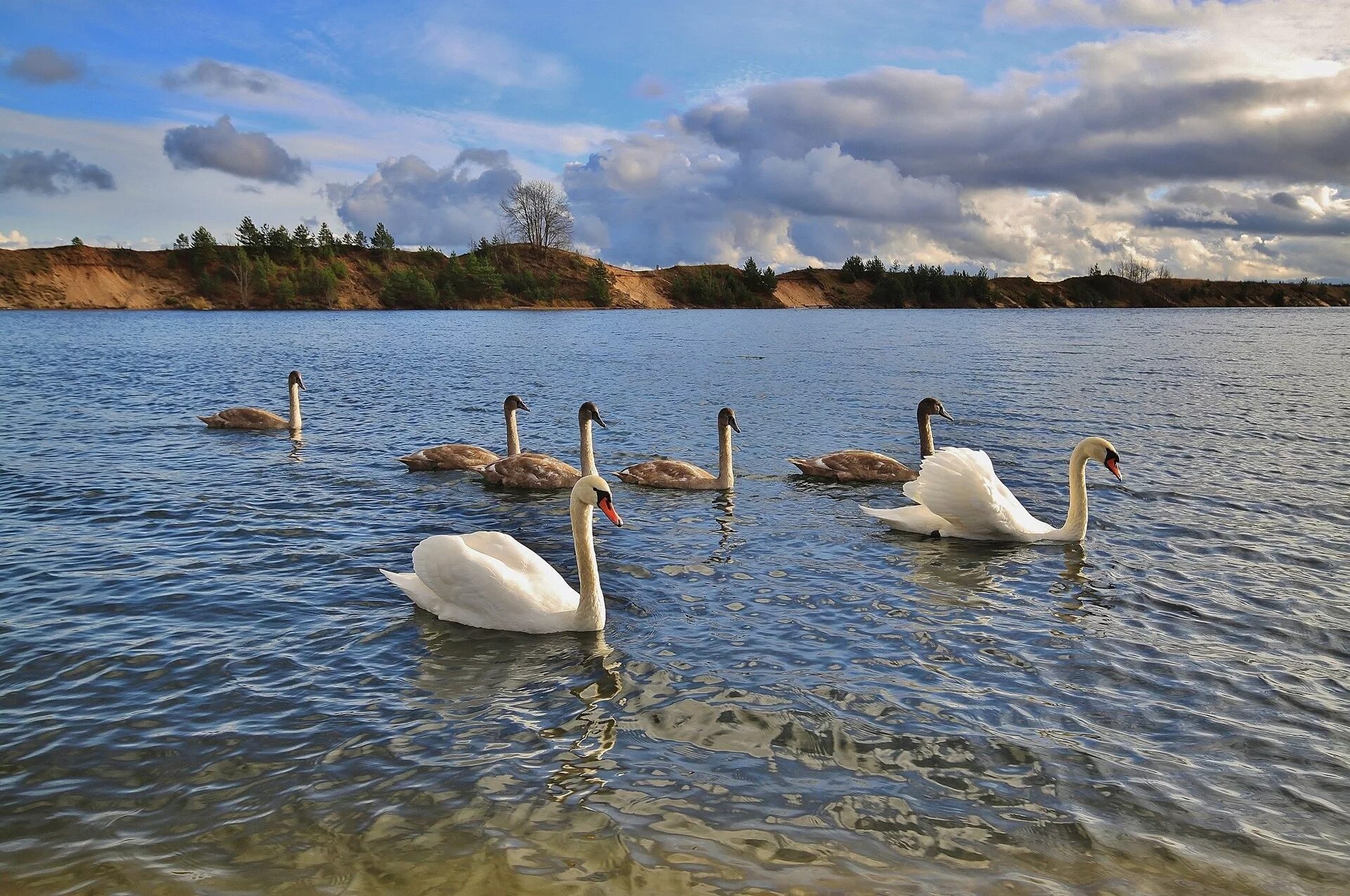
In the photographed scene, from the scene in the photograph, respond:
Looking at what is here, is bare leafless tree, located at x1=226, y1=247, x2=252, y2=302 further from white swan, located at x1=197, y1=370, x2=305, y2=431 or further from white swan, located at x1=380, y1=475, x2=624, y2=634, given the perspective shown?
white swan, located at x1=380, y1=475, x2=624, y2=634

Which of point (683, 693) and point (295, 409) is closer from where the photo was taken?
point (683, 693)

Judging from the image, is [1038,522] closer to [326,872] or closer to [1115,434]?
[326,872]

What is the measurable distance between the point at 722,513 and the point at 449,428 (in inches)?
437

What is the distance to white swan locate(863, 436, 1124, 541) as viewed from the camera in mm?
11336

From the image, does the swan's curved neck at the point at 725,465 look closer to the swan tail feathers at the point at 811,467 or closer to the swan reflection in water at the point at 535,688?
the swan tail feathers at the point at 811,467

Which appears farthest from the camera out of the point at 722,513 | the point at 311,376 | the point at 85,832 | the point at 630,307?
the point at 630,307

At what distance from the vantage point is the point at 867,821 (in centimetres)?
544

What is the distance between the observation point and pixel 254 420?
2103 centimetres

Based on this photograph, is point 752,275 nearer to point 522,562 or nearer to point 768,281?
point 768,281

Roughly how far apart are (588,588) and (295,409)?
50.6 ft

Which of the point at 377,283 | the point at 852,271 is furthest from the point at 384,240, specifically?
the point at 852,271

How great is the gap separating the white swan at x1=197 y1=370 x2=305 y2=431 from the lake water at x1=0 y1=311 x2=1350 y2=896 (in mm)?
3537

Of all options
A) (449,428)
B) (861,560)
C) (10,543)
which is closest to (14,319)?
(449,428)

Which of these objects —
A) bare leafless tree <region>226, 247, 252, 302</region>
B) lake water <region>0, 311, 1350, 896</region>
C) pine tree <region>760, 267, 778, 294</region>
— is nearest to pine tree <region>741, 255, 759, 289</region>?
pine tree <region>760, 267, 778, 294</region>
